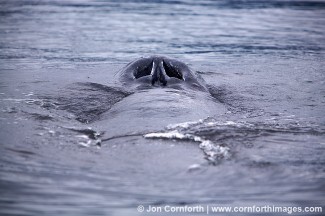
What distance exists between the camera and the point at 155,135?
479cm

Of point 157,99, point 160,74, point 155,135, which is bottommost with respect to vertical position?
point 155,135

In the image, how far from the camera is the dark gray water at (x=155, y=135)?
3.73 m

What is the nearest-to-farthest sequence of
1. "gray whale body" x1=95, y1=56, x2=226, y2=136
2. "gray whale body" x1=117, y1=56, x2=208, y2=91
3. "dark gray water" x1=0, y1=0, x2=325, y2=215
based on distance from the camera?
1. "dark gray water" x1=0, y1=0, x2=325, y2=215
2. "gray whale body" x1=95, y1=56, x2=226, y2=136
3. "gray whale body" x1=117, y1=56, x2=208, y2=91

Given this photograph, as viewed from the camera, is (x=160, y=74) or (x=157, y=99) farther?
(x=160, y=74)

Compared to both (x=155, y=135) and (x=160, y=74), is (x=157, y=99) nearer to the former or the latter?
(x=160, y=74)

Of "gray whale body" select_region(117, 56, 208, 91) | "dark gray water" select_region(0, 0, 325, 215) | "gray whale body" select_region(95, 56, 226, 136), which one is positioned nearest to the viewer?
"dark gray water" select_region(0, 0, 325, 215)

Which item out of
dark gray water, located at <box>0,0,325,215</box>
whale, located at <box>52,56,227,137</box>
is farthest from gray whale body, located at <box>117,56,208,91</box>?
dark gray water, located at <box>0,0,325,215</box>

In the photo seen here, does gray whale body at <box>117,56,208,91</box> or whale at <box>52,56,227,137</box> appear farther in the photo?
gray whale body at <box>117,56,208,91</box>

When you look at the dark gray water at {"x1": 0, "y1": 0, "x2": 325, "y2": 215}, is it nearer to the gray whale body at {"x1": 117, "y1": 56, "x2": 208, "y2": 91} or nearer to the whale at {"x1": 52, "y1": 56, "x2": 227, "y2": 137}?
the whale at {"x1": 52, "y1": 56, "x2": 227, "y2": 137}

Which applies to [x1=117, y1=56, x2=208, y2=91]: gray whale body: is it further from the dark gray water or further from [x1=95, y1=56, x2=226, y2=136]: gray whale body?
the dark gray water

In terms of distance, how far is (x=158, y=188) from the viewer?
3.79m

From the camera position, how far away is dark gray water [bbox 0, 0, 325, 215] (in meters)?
3.73

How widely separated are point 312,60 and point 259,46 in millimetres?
2248

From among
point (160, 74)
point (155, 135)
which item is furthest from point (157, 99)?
point (155, 135)
